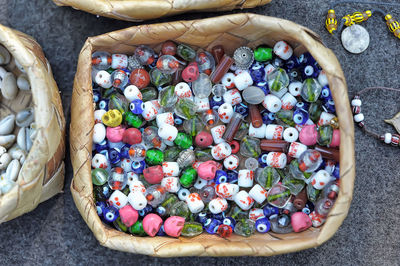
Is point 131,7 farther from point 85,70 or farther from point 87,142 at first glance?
point 87,142

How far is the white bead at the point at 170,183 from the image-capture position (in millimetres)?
1090

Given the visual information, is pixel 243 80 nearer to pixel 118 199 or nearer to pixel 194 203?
pixel 194 203

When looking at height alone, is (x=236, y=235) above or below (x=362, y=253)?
above

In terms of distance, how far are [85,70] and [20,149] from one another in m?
0.27

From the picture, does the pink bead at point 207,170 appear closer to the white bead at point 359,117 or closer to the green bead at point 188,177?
the green bead at point 188,177

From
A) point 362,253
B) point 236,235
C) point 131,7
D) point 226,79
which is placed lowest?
point 362,253

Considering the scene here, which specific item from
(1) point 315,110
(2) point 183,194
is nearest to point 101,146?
(2) point 183,194

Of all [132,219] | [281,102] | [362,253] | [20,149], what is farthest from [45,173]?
[362,253]

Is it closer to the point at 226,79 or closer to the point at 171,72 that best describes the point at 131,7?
the point at 171,72

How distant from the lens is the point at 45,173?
1031 millimetres

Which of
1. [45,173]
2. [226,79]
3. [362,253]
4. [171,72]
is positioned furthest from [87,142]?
[362,253]

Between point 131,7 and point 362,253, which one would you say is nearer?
point 131,7

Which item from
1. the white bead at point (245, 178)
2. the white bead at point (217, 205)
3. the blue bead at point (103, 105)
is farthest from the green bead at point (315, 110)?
the blue bead at point (103, 105)

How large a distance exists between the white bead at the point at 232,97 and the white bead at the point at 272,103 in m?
0.07
